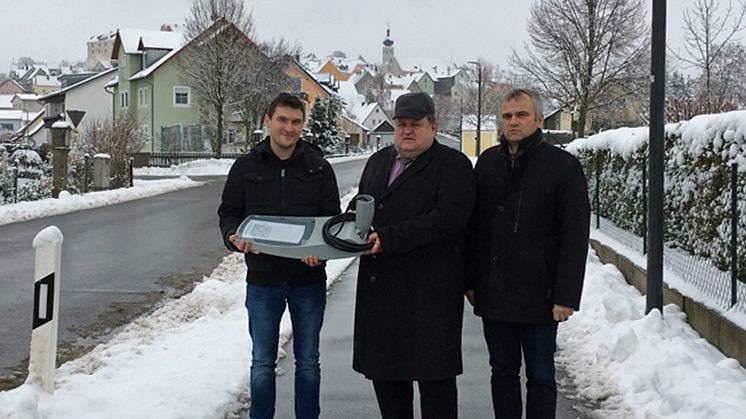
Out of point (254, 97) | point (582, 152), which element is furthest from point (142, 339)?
point (254, 97)

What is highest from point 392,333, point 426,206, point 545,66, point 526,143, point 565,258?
point 545,66

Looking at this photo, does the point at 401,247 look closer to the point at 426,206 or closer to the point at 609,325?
the point at 426,206

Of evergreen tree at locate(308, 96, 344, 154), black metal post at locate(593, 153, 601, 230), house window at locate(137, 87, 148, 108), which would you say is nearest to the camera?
black metal post at locate(593, 153, 601, 230)

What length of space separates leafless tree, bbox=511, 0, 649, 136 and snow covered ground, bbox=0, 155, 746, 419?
24.9m

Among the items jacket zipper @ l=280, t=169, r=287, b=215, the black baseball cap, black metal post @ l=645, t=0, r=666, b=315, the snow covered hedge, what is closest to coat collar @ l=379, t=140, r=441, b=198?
the black baseball cap

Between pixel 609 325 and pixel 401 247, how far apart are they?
12.7ft

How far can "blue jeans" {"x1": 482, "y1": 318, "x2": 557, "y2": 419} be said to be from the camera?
4.25 meters

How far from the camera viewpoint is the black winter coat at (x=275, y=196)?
439cm

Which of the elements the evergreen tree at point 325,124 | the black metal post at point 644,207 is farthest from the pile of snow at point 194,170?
the black metal post at point 644,207

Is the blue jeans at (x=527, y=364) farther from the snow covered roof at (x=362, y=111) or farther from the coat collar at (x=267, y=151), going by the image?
the snow covered roof at (x=362, y=111)

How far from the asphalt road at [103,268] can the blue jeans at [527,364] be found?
3.77 m

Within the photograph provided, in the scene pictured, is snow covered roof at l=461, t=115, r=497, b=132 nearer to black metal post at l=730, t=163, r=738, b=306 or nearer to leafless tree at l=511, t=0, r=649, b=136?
leafless tree at l=511, t=0, r=649, b=136

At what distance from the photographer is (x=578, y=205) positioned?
160 inches

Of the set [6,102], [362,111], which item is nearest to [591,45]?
[362,111]
